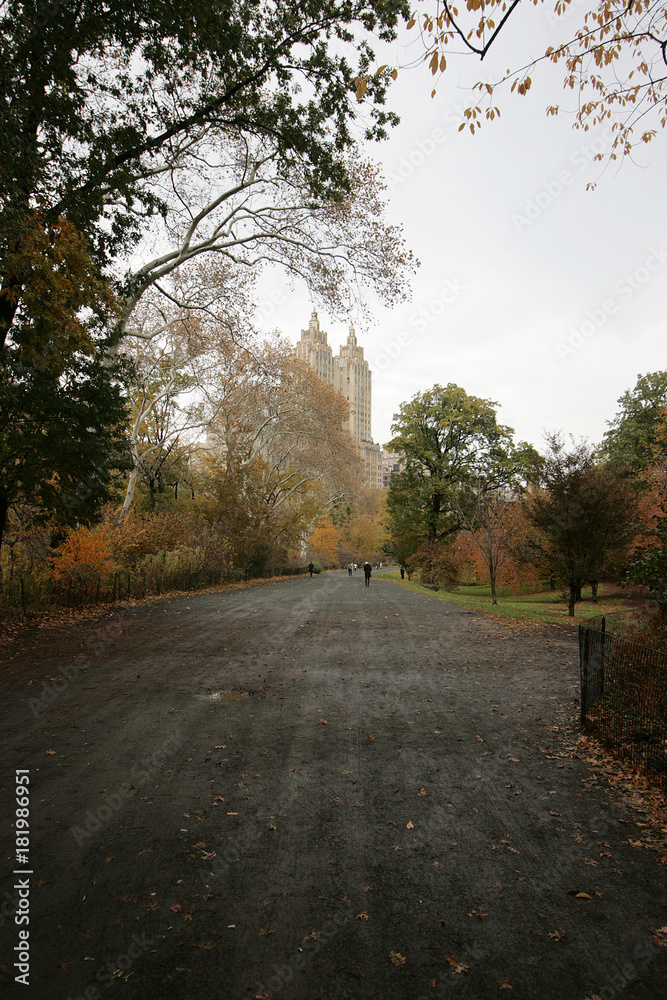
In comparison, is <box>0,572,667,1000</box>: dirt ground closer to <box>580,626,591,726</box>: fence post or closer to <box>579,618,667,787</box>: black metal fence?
<box>580,626,591,726</box>: fence post

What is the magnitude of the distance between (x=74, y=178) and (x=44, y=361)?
3493 mm

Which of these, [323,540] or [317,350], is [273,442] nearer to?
[323,540]

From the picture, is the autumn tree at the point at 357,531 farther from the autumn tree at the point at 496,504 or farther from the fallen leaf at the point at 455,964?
the fallen leaf at the point at 455,964

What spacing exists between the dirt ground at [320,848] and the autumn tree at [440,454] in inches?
1029

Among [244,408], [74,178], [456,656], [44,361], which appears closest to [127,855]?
[456,656]

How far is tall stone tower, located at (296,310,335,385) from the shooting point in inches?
2530

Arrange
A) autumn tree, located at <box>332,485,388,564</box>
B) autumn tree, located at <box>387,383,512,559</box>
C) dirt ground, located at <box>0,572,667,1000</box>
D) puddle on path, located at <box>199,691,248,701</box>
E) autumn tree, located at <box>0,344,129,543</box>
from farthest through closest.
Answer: autumn tree, located at <box>332,485,388,564</box> → autumn tree, located at <box>387,383,512,559</box> → autumn tree, located at <box>0,344,129,543</box> → puddle on path, located at <box>199,691,248,701</box> → dirt ground, located at <box>0,572,667,1000</box>

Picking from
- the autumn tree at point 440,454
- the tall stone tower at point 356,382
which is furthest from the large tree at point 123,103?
the tall stone tower at point 356,382

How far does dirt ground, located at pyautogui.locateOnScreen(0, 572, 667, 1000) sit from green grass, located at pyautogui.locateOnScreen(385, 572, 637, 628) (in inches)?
221

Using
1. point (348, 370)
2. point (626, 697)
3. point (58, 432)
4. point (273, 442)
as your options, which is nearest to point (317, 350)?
point (348, 370)

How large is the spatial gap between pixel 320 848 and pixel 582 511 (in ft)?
46.3

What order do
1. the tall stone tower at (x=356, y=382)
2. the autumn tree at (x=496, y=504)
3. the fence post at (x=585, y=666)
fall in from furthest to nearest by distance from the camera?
the tall stone tower at (x=356, y=382), the autumn tree at (x=496, y=504), the fence post at (x=585, y=666)

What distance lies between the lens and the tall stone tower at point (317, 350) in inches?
2530

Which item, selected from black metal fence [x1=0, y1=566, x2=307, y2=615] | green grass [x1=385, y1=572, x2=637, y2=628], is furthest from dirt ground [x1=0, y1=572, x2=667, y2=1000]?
black metal fence [x1=0, y1=566, x2=307, y2=615]
